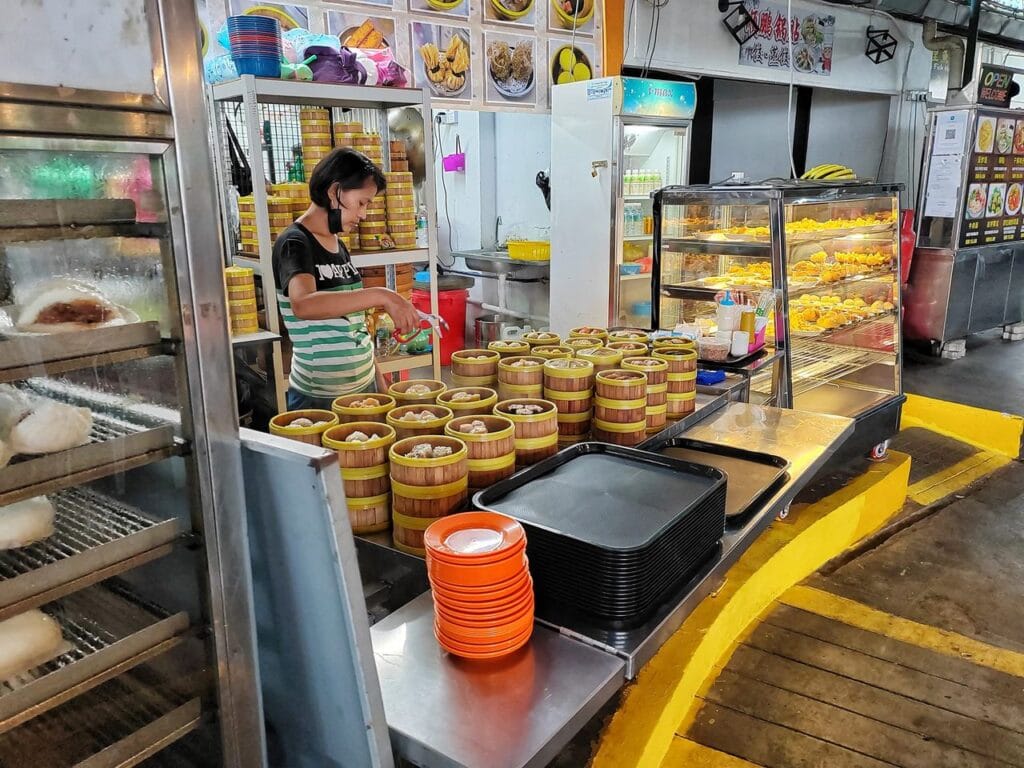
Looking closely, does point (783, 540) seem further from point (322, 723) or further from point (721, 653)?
point (322, 723)

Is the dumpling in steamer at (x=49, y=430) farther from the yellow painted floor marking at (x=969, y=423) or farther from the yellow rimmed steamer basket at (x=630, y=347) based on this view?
the yellow painted floor marking at (x=969, y=423)

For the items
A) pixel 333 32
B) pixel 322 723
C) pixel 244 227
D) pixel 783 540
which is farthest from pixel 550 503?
pixel 333 32

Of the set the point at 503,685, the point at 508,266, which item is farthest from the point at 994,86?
the point at 503,685

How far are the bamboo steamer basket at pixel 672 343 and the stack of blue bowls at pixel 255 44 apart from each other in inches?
94.5

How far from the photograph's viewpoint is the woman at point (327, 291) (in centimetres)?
263

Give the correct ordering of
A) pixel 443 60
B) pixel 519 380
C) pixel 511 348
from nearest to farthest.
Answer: pixel 519 380 < pixel 511 348 < pixel 443 60

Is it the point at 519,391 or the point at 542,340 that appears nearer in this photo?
the point at 519,391

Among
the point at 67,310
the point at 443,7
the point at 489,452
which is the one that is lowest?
the point at 489,452

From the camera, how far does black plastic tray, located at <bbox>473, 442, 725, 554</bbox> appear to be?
59.2 inches

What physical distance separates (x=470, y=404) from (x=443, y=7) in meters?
4.19

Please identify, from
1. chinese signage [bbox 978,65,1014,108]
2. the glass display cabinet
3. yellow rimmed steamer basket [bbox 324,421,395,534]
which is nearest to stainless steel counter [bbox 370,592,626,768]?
yellow rimmed steamer basket [bbox 324,421,395,534]

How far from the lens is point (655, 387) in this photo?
241 cm

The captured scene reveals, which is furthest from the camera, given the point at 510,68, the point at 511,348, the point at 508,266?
the point at 508,266

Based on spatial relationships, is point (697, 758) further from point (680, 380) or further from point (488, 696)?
point (488, 696)
